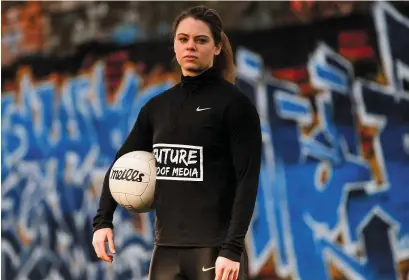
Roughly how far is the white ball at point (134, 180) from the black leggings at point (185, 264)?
0.28m

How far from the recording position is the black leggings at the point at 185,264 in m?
3.96

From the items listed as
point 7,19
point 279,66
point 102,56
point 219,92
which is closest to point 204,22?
point 219,92

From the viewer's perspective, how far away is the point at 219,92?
13.4 ft

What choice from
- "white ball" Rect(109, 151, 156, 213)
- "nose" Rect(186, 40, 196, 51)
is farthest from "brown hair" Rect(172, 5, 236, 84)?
"white ball" Rect(109, 151, 156, 213)

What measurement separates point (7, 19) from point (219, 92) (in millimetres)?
6621

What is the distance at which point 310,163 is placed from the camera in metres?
8.93

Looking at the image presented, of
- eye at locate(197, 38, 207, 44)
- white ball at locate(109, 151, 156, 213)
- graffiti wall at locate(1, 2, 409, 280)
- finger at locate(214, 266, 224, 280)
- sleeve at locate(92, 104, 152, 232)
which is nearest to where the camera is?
finger at locate(214, 266, 224, 280)

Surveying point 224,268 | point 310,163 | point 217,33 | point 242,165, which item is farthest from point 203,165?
point 310,163

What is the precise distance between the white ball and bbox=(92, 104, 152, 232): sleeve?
0.05 meters

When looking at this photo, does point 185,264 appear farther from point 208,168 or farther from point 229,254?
point 208,168

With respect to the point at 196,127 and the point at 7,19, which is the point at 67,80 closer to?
the point at 7,19

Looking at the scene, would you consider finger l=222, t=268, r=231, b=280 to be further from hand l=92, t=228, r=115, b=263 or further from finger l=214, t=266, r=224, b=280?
hand l=92, t=228, r=115, b=263

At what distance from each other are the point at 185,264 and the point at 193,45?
1056 mm

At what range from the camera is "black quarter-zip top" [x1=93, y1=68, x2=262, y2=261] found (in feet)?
13.0
